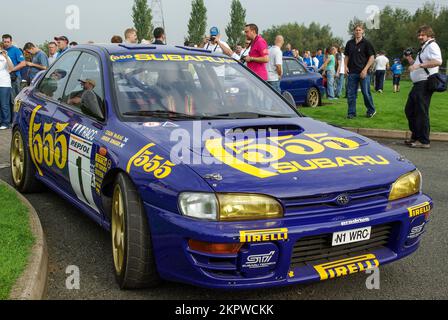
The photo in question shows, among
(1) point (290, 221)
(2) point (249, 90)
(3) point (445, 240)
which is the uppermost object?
(2) point (249, 90)

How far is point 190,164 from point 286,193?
546mm

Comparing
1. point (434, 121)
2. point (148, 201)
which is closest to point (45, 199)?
point (148, 201)

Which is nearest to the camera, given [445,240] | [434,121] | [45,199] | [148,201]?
[148,201]

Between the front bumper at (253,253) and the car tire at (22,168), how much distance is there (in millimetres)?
2673

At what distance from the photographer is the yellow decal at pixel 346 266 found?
2756 mm

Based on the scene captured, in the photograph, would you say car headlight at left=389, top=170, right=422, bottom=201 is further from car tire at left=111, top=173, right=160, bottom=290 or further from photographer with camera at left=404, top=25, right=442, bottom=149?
photographer with camera at left=404, top=25, right=442, bottom=149

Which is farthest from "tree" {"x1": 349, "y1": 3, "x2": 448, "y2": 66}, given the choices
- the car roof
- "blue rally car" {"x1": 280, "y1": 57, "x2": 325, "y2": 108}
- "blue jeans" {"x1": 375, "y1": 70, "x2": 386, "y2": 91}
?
the car roof

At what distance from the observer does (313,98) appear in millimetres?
14102

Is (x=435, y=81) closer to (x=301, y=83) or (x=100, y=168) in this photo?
(x=301, y=83)

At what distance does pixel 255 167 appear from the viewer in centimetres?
281

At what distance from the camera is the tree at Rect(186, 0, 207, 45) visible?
8650 centimetres

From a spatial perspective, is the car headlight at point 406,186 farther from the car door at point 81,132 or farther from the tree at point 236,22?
the tree at point 236,22

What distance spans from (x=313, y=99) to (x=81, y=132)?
1102 cm

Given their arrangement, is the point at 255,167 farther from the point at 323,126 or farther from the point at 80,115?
the point at 80,115
